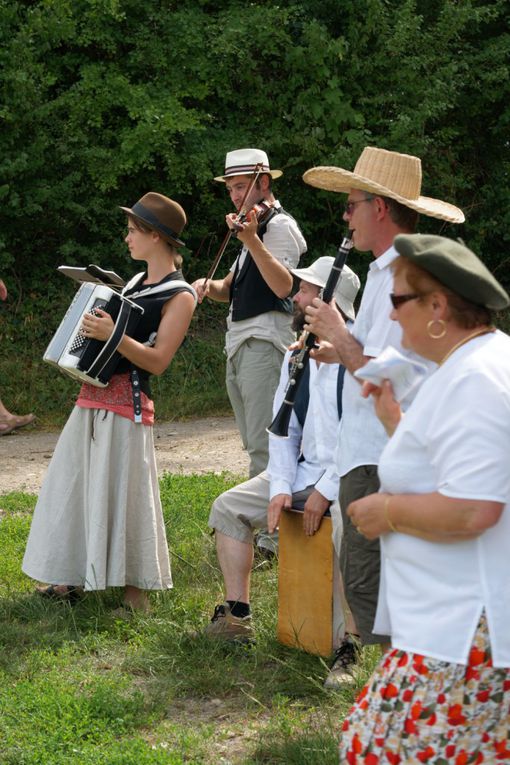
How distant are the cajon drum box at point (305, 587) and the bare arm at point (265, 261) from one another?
1580mm

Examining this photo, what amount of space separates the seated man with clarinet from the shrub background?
5.93 meters

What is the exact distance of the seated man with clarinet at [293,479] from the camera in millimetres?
4539

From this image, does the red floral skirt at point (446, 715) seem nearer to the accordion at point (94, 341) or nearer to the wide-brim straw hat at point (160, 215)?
the accordion at point (94, 341)

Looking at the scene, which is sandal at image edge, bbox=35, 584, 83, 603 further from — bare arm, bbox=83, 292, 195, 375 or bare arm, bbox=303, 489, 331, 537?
bare arm, bbox=303, 489, 331, 537

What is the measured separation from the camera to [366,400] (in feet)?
11.7

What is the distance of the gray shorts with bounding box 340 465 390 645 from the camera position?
11.9ft

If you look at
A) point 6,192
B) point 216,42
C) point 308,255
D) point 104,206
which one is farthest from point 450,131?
point 6,192

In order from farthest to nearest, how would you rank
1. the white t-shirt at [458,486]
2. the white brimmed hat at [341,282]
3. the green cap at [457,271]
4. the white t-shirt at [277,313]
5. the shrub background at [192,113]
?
the shrub background at [192,113]
the white t-shirt at [277,313]
the white brimmed hat at [341,282]
the green cap at [457,271]
the white t-shirt at [458,486]

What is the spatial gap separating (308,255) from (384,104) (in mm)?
1987

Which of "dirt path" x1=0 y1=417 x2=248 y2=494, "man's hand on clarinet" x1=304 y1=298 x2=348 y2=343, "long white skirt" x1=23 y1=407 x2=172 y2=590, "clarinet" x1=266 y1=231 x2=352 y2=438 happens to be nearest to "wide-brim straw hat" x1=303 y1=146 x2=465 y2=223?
"man's hand on clarinet" x1=304 y1=298 x2=348 y2=343

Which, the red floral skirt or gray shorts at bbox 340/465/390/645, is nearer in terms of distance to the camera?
the red floral skirt

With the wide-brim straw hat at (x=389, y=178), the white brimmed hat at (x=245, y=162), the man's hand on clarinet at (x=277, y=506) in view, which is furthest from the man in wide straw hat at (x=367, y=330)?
the white brimmed hat at (x=245, y=162)

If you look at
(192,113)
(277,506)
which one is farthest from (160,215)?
(192,113)

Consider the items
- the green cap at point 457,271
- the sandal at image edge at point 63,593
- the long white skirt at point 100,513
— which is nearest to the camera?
the green cap at point 457,271
